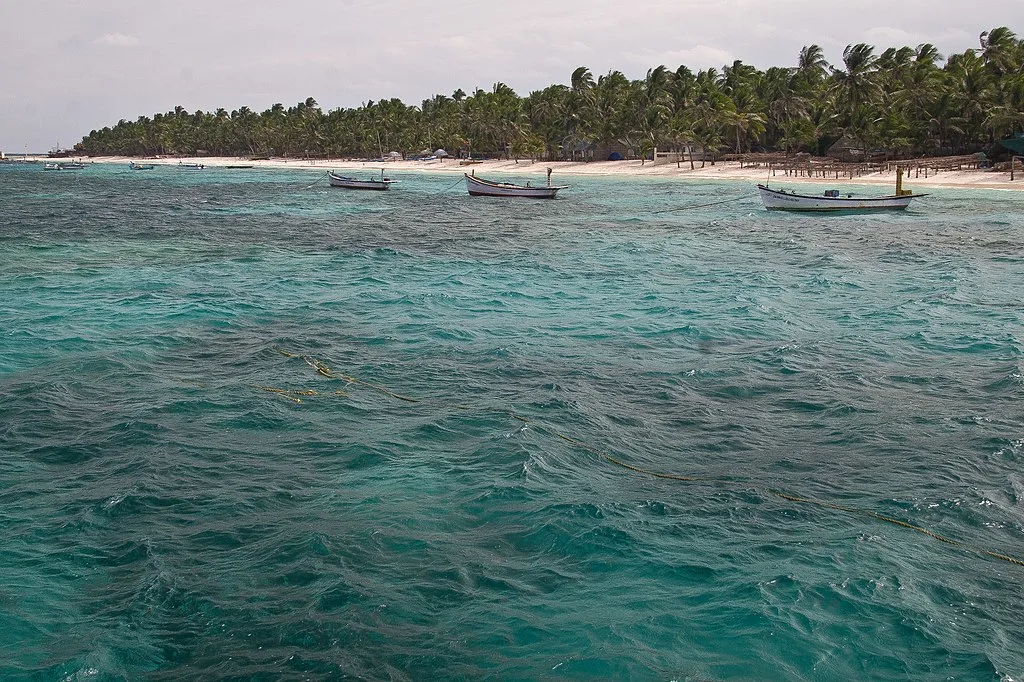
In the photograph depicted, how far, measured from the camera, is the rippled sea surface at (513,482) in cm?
839

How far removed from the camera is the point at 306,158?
17700 cm

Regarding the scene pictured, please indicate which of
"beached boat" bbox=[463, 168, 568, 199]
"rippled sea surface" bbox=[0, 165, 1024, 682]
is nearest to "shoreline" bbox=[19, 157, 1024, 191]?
"beached boat" bbox=[463, 168, 568, 199]

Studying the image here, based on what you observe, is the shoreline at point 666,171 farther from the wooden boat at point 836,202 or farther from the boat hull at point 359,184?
the wooden boat at point 836,202

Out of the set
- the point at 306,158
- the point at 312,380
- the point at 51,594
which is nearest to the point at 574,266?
the point at 312,380

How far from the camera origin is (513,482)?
11.9 metres

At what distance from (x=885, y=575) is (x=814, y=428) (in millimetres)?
4679

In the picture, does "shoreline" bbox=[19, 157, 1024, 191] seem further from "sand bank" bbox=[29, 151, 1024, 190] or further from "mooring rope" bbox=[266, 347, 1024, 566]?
"mooring rope" bbox=[266, 347, 1024, 566]

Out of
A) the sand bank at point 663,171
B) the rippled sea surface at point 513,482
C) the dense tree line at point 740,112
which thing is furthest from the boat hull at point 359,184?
the rippled sea surface at point 513,482

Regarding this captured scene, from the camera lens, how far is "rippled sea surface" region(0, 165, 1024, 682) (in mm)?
8391

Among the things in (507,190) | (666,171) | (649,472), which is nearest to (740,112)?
(666,171)

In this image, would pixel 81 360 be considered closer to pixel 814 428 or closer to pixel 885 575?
pixel 814 428

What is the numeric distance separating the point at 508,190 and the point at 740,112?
1661 inches

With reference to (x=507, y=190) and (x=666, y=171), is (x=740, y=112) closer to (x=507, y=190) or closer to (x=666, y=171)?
(x=666, y=171)

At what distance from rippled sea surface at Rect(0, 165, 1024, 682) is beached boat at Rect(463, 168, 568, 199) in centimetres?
4001
